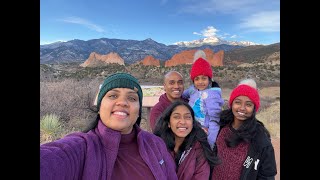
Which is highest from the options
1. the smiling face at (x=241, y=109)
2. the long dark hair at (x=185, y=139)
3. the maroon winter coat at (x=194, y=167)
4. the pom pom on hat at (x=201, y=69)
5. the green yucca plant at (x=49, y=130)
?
the pom pom on hat at (x=201, y=69)

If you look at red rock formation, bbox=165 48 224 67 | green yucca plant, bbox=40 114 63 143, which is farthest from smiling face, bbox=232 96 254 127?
red rock formation, bbox=165 48 224 67

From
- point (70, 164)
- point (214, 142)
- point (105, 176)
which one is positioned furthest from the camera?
point (214, 142)

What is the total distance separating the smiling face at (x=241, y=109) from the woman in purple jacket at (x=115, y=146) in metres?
1.21

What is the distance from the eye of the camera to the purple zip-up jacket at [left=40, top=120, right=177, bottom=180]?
129 centimetres

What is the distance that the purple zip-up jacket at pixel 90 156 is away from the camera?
129 centimetres

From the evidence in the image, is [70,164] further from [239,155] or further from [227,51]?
[227,51]

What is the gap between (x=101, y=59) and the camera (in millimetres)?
37500

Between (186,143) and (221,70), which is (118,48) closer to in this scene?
(221,70)

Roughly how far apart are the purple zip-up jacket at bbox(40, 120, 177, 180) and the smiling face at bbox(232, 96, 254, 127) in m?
1.31

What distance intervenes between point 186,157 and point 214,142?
1.94 ft

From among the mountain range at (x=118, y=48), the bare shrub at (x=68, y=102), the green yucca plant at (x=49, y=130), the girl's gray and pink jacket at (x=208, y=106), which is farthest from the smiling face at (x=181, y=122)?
the mountain range at (x=118, y=48)

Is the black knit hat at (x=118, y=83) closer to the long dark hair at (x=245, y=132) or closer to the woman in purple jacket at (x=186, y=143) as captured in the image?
the woman in purple jacket at (x=186, y=143)
